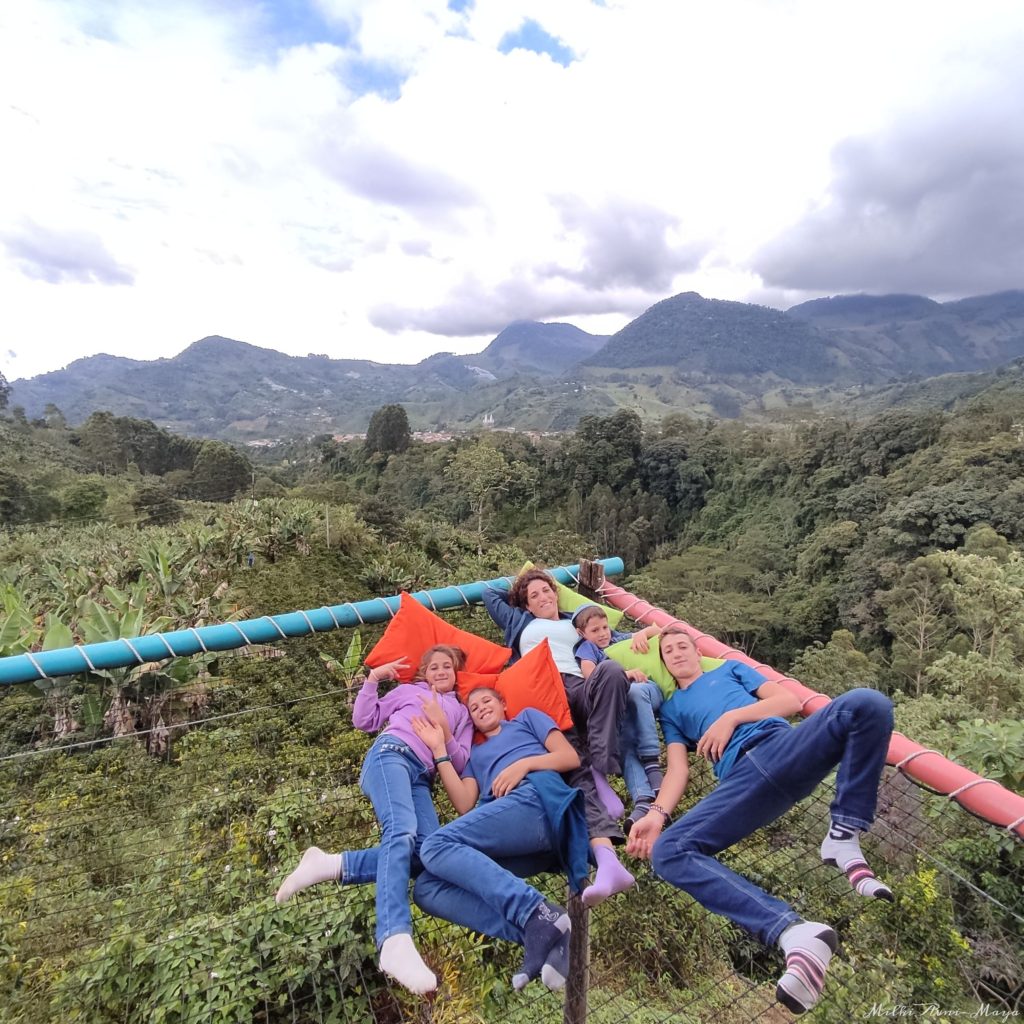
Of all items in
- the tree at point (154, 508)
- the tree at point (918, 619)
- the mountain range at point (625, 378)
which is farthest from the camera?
the mountain range at point (625, 378)

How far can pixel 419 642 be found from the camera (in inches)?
84.7

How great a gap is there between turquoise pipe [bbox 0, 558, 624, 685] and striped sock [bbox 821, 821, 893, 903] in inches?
60.5

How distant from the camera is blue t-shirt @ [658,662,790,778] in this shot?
→ 1.66 meters

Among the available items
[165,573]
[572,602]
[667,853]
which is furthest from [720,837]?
[165,573]

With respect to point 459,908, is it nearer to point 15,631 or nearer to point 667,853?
point 667,853

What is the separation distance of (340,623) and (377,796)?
877mm

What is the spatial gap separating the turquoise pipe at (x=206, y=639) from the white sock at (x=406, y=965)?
118 cm

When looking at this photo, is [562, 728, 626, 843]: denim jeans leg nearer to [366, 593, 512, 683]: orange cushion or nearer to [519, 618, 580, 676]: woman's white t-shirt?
[519, 618, 580, 676]: woman's white t-shirt

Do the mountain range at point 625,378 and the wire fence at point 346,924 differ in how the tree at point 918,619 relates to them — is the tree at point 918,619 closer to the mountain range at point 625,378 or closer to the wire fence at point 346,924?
the wire fence at point 346,924

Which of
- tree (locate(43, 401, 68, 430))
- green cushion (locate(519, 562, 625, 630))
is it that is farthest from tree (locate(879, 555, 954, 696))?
tree (locate(43, 401, 68, 430))

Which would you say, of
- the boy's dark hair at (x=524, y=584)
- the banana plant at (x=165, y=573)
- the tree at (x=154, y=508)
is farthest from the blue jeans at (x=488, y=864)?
the tree at (x=154, y=508)

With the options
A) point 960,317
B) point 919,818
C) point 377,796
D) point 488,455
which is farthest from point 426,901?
point 960,317

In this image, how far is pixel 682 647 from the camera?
1837mm

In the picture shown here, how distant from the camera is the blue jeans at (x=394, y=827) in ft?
4.07
